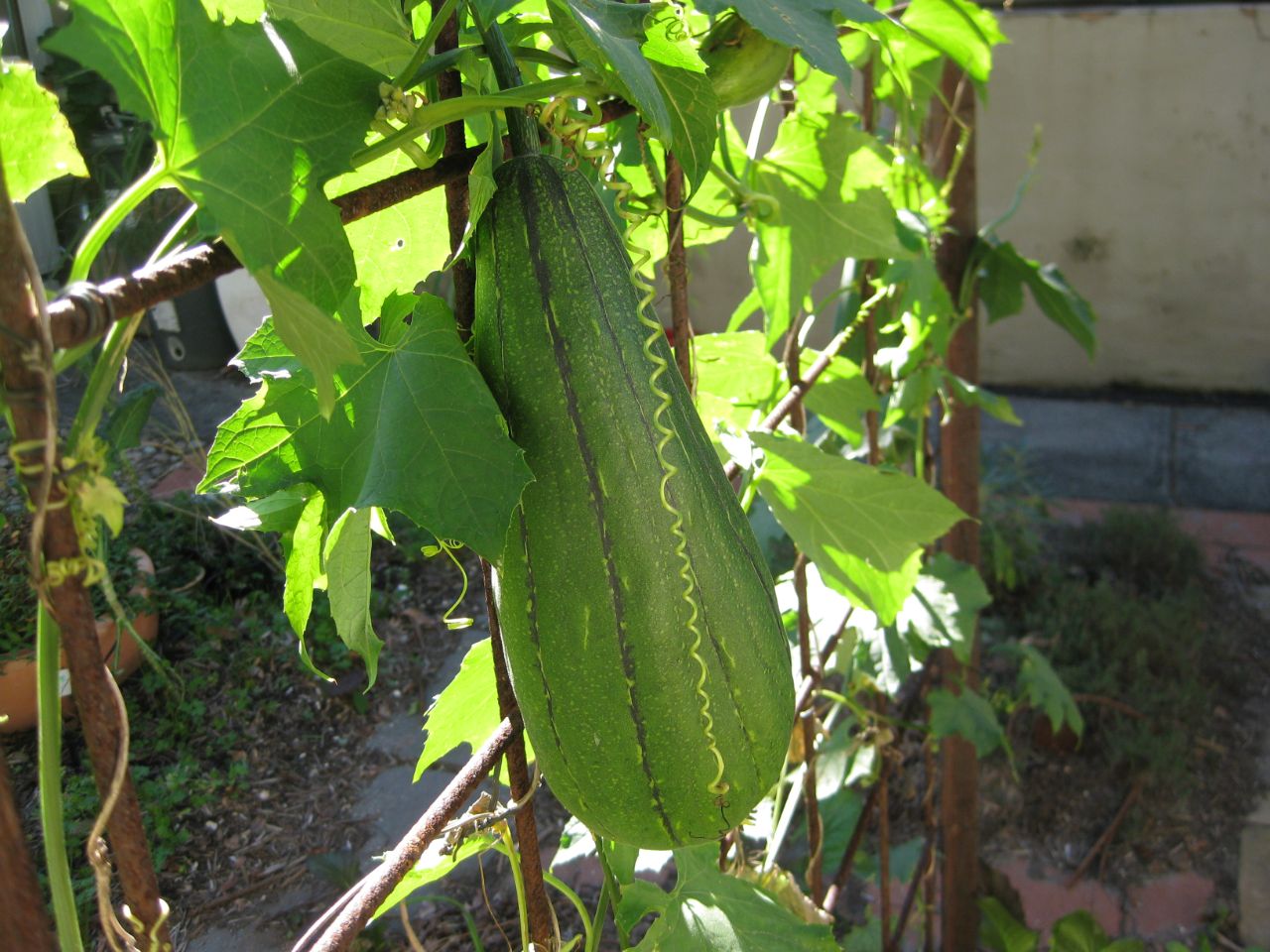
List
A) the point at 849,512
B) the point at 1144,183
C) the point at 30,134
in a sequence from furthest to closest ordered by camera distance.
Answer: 1. the point at 1144,183
2. the point at 849,512
3. the point at 30,134

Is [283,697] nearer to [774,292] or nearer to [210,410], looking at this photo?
[210,410]

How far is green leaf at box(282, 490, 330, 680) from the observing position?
68 cm

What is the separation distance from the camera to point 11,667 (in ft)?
3.34

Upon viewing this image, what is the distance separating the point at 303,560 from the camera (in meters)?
0.70

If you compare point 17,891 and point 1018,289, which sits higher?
point 17,891

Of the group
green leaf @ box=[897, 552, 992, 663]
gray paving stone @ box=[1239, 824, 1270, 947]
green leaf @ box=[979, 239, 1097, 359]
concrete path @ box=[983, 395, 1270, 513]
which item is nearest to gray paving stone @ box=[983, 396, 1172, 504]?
concrete path @ box=[983, 395, 1270, 513]

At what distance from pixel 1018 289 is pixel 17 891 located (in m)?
1.70

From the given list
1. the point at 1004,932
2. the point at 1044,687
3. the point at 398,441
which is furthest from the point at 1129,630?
the point at 398,441

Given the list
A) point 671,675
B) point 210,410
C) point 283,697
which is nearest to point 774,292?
point 671,675

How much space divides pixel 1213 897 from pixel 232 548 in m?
1.89

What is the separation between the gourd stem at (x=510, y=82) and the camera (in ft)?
2.04

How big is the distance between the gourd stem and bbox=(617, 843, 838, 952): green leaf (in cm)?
51

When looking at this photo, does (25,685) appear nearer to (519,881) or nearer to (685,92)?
(519,881)

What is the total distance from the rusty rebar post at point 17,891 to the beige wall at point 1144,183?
4338 mm
